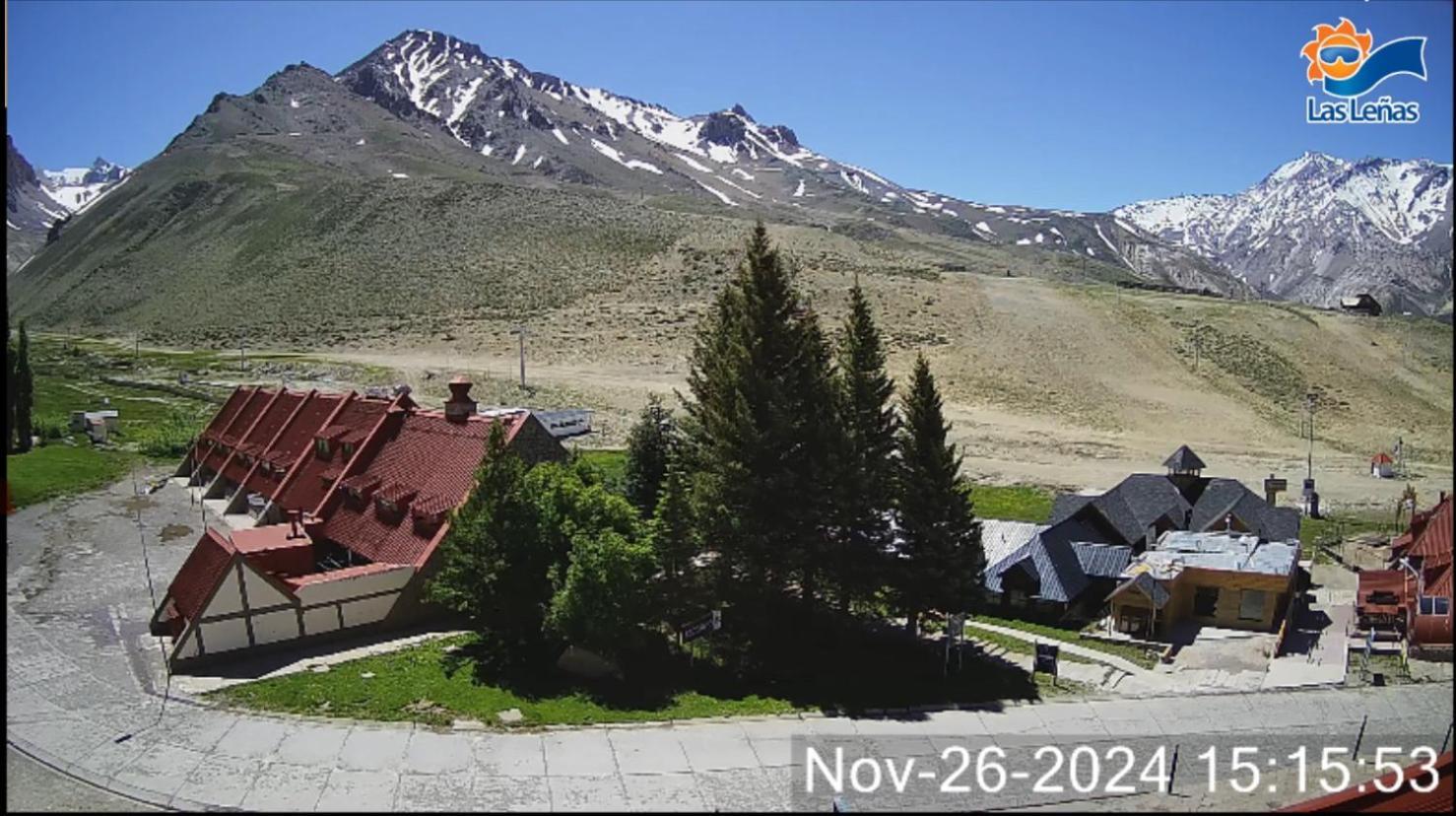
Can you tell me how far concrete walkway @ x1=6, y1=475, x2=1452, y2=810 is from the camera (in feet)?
55.4

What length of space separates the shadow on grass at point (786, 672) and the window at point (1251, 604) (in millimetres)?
10049

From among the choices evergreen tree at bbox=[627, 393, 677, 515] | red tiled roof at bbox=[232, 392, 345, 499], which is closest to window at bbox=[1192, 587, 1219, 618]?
evergreen tree at bbox=[627, 393, 677, 515]

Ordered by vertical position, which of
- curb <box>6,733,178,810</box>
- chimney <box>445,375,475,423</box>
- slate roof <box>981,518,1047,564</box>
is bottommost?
curb <box>6,733,178,810</box>

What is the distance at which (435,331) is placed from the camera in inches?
4013

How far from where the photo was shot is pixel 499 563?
23.7 m

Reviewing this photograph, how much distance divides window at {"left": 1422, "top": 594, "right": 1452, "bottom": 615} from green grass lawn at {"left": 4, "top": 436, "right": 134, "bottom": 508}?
51113 mm

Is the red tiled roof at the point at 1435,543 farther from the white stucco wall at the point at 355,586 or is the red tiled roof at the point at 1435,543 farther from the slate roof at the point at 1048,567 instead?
the white stucco wall at the point at 355,586

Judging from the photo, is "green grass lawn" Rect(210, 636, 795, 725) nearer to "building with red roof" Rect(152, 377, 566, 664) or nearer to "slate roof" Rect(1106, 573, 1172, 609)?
"building with red roof" Rect(152, 377, 566, 664)

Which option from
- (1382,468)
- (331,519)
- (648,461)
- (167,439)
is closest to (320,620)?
(331,519)

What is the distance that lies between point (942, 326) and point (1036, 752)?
81736 millimetres

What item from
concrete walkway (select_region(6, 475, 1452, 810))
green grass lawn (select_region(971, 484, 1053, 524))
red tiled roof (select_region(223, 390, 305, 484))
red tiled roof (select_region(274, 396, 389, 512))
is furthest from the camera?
green grass lawn (select_region(971, 484, 1053, 524))

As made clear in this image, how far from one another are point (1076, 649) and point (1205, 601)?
638 centimetres

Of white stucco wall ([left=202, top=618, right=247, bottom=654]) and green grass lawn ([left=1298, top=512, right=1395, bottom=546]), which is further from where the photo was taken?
green grass lawn ([left=1298, top=512, right=1395, bottom=546])

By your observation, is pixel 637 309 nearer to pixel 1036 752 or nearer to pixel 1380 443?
pixel 1380 443
